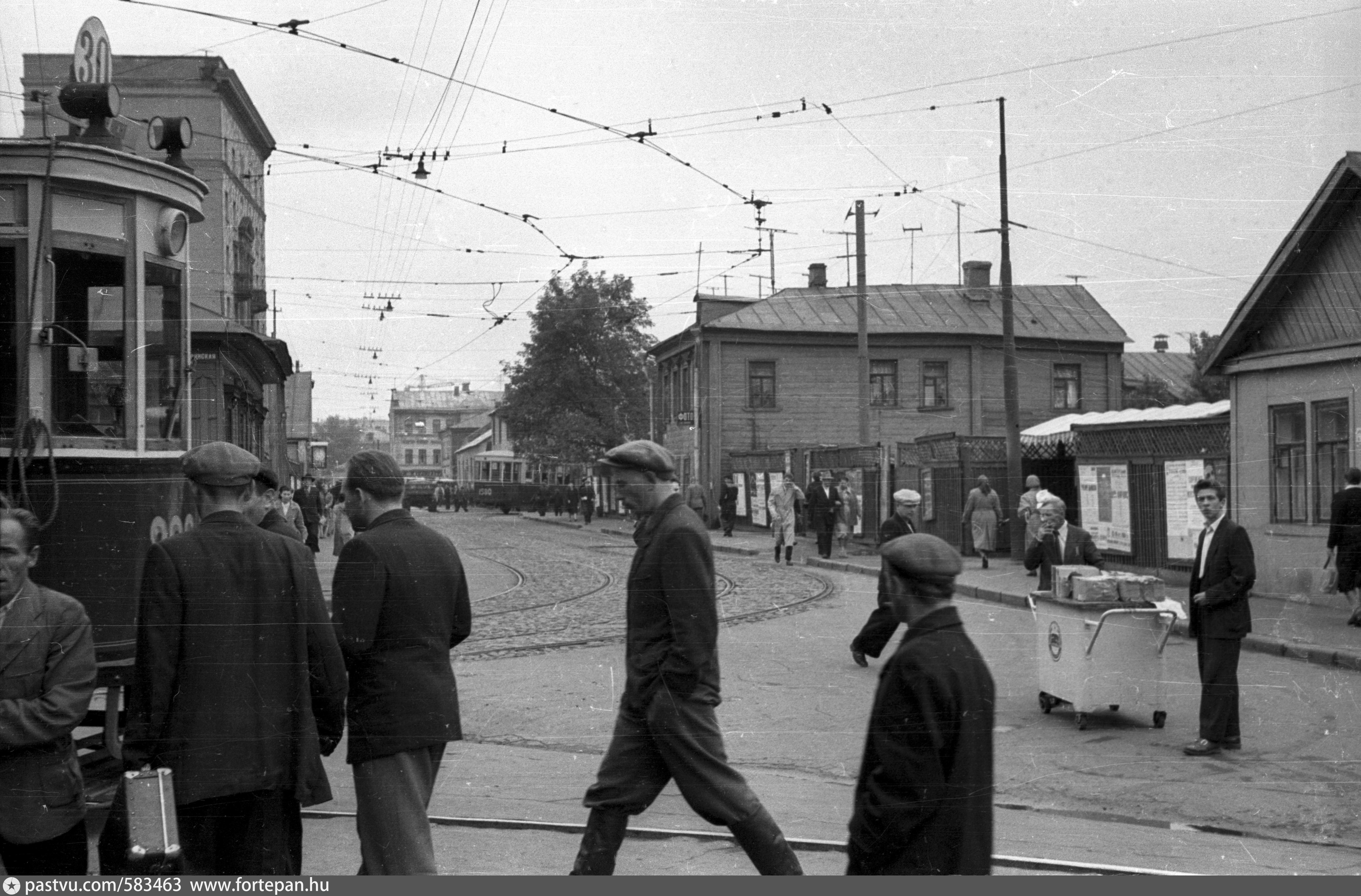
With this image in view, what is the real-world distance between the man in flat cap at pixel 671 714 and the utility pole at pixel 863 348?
35.5 ft

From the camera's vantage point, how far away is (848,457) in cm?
2086

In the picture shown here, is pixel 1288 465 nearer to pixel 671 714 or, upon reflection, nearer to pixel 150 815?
pixel 671 714

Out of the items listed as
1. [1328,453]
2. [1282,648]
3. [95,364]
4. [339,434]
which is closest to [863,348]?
[1328,453]

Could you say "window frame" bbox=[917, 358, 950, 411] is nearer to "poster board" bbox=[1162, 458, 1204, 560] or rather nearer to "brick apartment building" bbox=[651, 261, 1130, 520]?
"brick apartment building" bbox=[651, 261, 1130, 520]

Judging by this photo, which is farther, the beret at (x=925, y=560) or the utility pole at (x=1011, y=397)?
the utility pole at (x=1011, y=397)

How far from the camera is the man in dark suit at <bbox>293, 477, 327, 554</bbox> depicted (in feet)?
23.1

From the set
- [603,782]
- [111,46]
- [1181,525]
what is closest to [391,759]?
[603,782]

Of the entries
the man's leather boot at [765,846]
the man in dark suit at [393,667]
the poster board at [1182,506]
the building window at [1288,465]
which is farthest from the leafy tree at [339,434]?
the building window at [1288,465]

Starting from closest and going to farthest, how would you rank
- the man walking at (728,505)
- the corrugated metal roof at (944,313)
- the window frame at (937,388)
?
the corrugated metal roof at (944,313) < the man walking at (728,505) < the window frame at (937,388)

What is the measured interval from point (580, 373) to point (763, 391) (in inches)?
271

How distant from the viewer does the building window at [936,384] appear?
18.7 m

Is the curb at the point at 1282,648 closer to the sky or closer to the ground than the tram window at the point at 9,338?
closer to the ground

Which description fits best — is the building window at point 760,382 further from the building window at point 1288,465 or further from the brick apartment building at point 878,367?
the building window at point 1288,465

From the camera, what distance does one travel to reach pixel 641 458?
4586 mm
